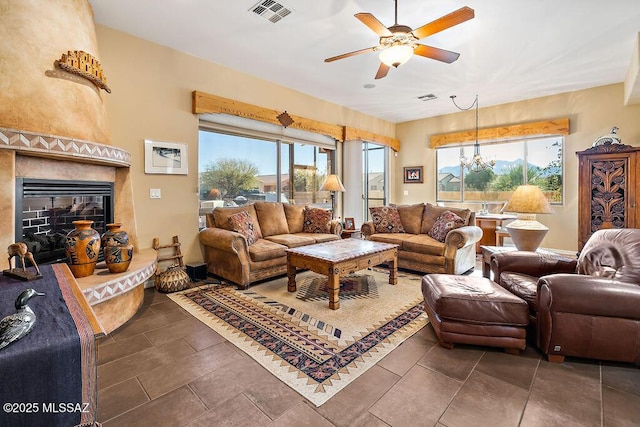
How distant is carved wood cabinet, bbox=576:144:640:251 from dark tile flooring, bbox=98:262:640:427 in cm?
352

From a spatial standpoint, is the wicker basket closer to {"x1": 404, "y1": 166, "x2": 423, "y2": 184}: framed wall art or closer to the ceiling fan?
the ceiling fan

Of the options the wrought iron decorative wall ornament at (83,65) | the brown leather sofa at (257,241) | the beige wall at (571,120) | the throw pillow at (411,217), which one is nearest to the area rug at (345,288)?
the brown leather sofa at (257,241)

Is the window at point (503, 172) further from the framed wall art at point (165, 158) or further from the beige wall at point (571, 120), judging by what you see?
the framed wall art at point (165, 158)

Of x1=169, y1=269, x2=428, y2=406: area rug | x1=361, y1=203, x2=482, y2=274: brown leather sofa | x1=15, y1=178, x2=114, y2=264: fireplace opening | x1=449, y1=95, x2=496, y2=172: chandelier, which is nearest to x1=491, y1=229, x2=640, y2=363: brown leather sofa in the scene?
x1=169, y1=269, x2=428, y2=406: area rug

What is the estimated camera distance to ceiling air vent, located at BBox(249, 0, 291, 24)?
9.75ft

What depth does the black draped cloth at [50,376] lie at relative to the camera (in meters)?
0.77

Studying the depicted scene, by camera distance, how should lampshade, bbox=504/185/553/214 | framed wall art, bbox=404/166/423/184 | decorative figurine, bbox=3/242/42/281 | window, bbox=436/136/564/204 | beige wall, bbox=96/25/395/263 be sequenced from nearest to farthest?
decorative figurine, bbox=3/242/42/281 < lampshade, bbox=504/185/553/214 < beige wall, bbox=96/25/395/263 < window, bbox=436/136/564/204 < framed wall art, bbox=404/166/423/184

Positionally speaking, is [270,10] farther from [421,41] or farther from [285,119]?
[285,119]

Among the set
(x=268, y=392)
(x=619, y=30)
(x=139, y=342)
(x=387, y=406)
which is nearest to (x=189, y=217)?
(x=139, y=342)

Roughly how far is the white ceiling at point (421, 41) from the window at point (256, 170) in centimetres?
108

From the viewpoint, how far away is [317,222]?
4.93 meters

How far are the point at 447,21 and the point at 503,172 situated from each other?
15.7ft

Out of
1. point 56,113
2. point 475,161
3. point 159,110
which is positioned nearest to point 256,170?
point 159,110

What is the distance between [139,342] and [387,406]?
1903 mm
